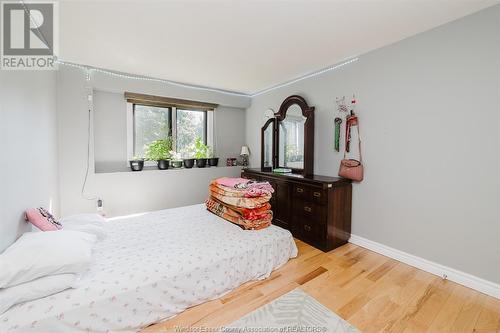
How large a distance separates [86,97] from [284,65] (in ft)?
9.40

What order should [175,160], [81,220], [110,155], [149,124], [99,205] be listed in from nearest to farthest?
1. [81,220]
2. [99,205]
3. [110,155]
4. [149,124]
5. [175,160]

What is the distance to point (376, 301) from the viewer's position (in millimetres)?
1773

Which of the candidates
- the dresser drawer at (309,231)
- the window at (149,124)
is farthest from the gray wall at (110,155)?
the dresser drawer at (309,231)

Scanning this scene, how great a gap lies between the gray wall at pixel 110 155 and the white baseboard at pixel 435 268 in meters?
2.75

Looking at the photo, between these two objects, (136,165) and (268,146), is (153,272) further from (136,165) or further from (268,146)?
(268,146)

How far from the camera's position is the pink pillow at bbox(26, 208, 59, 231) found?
1.68m

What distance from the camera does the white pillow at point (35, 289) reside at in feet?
3.74

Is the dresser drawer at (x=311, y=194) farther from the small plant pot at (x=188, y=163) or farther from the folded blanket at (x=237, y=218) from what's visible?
the small plant pot at (x=188, y=163)

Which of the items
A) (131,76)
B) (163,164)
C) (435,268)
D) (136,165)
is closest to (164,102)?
(131,76)

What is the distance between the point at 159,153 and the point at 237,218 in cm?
219

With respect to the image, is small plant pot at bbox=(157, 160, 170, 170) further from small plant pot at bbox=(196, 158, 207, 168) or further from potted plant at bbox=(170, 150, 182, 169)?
small plant pot at bbox=(196, 158, 207, 168)

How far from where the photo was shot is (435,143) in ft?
7.18

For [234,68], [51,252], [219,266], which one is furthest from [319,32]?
[51,252]

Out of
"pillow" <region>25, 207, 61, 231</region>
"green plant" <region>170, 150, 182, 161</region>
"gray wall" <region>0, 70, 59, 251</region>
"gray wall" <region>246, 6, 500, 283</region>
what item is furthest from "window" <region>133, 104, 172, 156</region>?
"gray wall" <region>246, 6, 500, 283</region>
